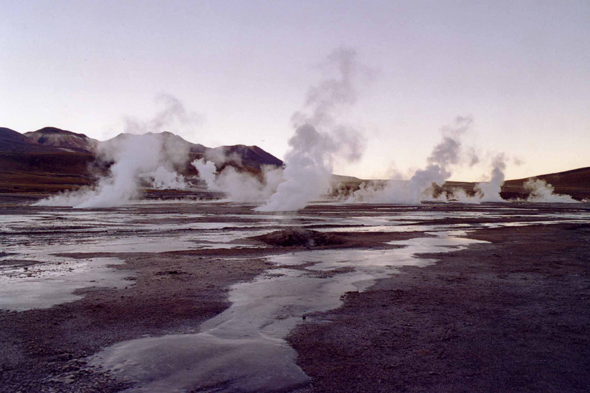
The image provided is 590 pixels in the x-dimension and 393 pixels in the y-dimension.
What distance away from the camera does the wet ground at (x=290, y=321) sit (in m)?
5.88

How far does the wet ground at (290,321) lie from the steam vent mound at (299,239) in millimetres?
3501

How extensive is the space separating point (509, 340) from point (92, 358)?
6.52m

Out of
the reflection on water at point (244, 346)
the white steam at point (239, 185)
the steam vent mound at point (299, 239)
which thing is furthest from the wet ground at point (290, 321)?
the white steam at point (239, 185)

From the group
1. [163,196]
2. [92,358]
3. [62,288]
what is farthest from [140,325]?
[163,196]

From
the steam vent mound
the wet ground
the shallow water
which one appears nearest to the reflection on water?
the wet ground

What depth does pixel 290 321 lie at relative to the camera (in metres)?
8.58

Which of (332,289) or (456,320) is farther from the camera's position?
(332,289)

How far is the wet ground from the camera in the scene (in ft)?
19.3

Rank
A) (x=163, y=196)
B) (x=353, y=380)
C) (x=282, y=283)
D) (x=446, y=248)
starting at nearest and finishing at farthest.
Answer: (x=353, y=380) → (x=282, y=283) → (x=446, y=248) → (x=163, y=196)

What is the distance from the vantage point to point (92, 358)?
257 inches

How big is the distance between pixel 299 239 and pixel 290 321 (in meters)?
13.3

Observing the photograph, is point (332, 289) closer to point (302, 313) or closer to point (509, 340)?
point (302, 313)

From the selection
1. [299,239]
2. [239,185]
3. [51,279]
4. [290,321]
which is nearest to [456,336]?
[290,321]

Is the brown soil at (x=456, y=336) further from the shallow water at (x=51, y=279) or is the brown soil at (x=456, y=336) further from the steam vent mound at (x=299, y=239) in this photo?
the steam vent mound at (x=299, y=239)
